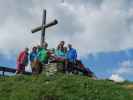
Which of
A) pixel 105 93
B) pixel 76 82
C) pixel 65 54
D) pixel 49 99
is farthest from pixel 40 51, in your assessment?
pixel 49 99

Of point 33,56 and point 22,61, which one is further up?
point 33,56

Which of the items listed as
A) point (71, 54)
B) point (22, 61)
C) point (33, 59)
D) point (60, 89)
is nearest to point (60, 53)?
point (71, 54)

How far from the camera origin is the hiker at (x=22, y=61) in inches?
895

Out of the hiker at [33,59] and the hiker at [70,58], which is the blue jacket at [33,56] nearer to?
the hiker at [33,59]

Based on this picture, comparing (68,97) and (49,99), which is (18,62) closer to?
(68,97)

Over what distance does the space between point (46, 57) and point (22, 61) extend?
122 centimetres

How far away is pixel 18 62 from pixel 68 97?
6.57m

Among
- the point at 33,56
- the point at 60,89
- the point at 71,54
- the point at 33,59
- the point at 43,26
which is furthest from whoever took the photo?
the point at 43,26

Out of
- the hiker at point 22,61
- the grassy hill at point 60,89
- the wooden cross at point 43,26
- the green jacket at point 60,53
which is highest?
the wooden cross at point 43,26

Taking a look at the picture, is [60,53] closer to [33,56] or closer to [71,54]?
[71,54]

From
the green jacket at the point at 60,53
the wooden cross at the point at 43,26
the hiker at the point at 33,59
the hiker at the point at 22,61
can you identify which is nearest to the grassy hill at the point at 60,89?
the hiker at the point at 33,59

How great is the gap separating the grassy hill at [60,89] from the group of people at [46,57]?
72.6 inches

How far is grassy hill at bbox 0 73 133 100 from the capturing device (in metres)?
17.1

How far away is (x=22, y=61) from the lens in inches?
893
